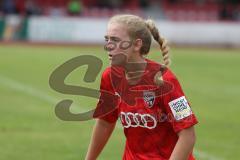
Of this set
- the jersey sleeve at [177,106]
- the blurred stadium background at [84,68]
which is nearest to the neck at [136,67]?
the jersey sleeve at [177,106]

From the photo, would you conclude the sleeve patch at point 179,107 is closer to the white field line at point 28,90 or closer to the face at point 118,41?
the face at point 118,41

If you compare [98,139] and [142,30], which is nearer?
[142,30]

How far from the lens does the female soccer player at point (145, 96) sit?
5.64 meters

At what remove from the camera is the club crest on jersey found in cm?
579

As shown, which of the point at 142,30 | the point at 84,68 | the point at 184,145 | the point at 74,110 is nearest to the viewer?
the point at 184,145

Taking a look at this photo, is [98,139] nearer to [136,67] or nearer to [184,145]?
[136,67]

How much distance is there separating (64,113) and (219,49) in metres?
35.3

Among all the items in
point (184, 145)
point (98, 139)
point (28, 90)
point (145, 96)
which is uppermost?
point (145, 96)

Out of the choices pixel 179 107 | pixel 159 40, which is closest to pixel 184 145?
pixel 179 107

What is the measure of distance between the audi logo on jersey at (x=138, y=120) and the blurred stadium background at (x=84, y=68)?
5147 millimetres

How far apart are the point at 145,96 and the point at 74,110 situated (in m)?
8.70

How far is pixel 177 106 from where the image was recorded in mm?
5609

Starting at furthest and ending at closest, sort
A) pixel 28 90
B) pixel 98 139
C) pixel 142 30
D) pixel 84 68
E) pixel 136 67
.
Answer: pixel 28 90 → pixel 84 68 → pixel 98 139 → pixel 136 67 → pixel 142 30

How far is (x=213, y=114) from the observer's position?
16391mm
